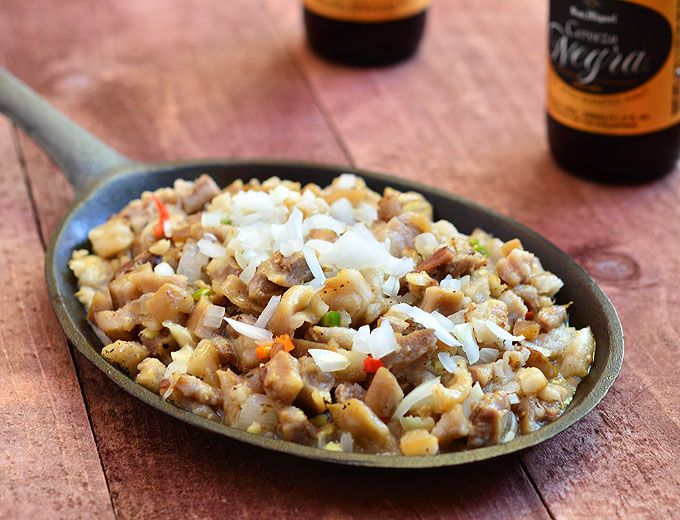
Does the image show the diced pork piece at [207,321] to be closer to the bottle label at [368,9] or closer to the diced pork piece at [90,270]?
the diced pork piece at [90,270]

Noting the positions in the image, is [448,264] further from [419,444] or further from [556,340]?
[419,444]

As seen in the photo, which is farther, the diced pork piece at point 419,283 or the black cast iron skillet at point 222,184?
the diced pork piece at point 419,283

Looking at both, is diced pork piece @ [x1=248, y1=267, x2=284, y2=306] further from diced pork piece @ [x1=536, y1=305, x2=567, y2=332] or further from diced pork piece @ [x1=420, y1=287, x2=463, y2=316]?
diced pork piece @ [x1=536, y1=305, x2=567, y2=332]

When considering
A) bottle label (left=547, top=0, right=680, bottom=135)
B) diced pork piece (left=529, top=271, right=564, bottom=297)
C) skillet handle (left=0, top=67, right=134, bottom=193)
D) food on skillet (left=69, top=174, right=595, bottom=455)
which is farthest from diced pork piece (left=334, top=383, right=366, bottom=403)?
bottle label (left=547, top=0, right=680, bottom=135)

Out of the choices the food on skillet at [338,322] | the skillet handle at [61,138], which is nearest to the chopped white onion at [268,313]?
the food on skillet at [338,322]

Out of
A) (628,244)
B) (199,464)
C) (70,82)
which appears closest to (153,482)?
(199,464)

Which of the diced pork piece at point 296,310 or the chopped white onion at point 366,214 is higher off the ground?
the diced pork piece at point 296,310

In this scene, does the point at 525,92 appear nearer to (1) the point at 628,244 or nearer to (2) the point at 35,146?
(1) the point at 628,244
